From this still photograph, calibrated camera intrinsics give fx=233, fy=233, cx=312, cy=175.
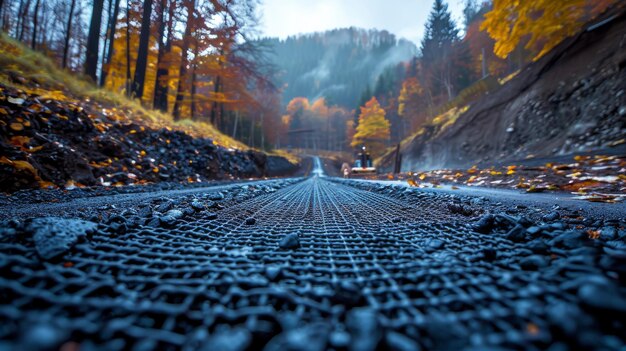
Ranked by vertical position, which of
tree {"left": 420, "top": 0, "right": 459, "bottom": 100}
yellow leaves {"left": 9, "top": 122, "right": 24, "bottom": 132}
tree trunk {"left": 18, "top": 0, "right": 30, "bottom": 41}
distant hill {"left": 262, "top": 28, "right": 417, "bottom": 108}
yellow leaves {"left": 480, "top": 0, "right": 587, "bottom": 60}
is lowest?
yellow leaves {"left": 9, "top": 122, "right": 24, "bottom": 132}

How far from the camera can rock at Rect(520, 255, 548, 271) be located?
880mm

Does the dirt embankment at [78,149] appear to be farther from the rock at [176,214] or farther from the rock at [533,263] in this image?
the rock at [533,263]

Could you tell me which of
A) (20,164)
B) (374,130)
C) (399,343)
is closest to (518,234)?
(399,343)

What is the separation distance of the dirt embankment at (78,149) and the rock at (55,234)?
2.67 m

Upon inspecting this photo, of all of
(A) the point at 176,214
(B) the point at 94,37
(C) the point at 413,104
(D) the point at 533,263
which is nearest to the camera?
(D) the point at 533,263

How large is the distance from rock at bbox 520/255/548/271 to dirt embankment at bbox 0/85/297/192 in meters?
4.56

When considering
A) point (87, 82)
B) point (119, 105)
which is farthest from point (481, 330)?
point (87, 82)

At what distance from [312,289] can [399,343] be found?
333mm

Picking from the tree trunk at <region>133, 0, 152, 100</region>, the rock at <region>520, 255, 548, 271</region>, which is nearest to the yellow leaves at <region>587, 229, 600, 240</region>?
the rock at <region>520, 255, 548, 271</region>

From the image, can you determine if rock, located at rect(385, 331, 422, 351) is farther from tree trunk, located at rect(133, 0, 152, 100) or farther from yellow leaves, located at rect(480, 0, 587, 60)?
tree trunk, located at rect(133, 0, 152, 100)

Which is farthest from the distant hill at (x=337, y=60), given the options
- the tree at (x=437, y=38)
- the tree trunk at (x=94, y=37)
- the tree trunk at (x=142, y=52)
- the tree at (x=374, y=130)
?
the tree trunk at (x=94, y=37)

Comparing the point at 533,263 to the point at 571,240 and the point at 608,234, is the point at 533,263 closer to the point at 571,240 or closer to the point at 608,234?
the point at 571,240

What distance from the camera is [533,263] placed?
896mm

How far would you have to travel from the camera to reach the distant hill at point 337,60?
72125 mm
